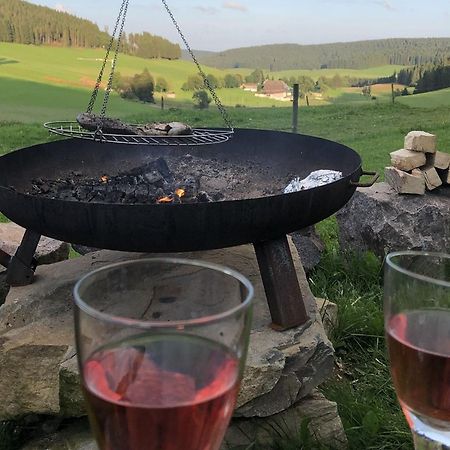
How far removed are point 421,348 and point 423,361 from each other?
0.06ft

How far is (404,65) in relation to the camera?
10133 millimetres

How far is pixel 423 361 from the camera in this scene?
2.58 feet

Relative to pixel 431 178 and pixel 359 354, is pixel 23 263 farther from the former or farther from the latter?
pixel 431 178

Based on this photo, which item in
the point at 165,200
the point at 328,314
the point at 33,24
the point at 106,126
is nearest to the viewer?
the point at 165,200

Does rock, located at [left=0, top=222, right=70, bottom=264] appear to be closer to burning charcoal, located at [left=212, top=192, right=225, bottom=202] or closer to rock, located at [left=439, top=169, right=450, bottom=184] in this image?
burning charcoal, located at [left=212, top=192, right=225, bottom=202]

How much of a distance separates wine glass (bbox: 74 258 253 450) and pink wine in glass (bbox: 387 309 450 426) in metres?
0.25

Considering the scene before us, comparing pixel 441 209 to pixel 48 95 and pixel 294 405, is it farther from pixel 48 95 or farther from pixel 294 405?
pixel 48 95

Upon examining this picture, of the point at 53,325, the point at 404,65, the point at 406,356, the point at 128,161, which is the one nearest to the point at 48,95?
the point at 404,65

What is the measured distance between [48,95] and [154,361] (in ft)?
34.3

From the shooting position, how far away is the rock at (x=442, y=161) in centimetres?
393

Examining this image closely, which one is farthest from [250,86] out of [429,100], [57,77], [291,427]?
[291,427]

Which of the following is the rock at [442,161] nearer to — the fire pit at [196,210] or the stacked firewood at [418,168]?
the stacked firewood at [418,168]

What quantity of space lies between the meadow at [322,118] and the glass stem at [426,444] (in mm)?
2171

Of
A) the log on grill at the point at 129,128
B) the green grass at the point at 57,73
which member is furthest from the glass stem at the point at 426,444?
the green grass at the point at 57,73
